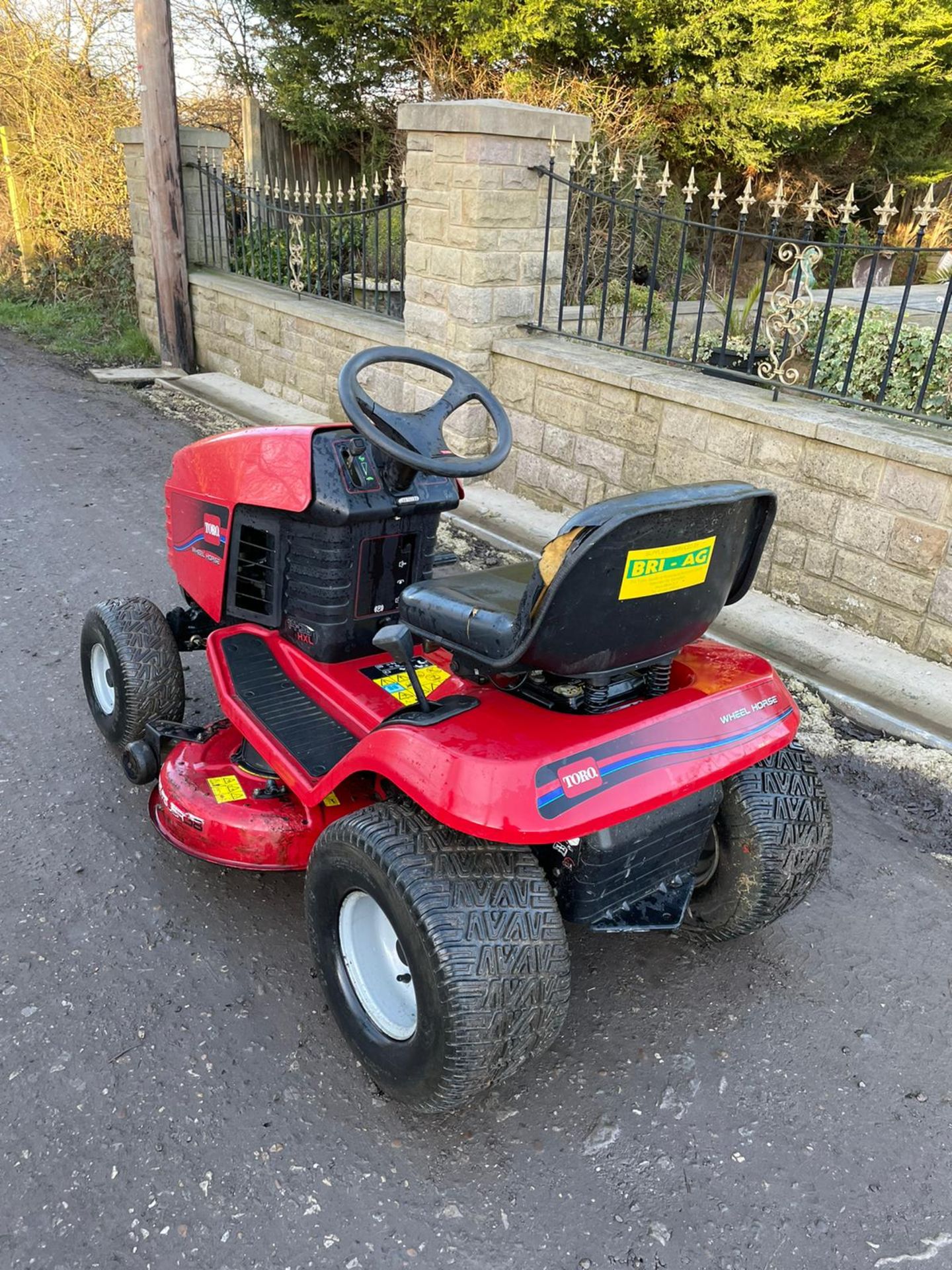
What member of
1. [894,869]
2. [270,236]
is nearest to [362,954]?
[894,869]

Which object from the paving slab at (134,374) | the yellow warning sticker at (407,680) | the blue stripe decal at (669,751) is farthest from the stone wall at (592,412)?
the yellow warning sticker at (407,680)

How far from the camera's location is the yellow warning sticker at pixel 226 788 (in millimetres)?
2686

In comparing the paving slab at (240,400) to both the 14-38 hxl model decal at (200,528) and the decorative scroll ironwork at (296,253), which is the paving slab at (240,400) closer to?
the decorative scroll ironwork at (296,253)

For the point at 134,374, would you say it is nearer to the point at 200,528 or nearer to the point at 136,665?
the point at 200,528

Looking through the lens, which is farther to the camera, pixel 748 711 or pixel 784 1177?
pixel 748 711

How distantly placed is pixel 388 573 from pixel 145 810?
3.67ft

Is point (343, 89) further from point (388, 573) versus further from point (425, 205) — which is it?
point (388, 573)

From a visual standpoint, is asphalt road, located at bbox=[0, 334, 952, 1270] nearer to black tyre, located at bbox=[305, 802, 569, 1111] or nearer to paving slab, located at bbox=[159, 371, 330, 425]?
black tyre, located at bbox=[305, 802, 569, 1111]

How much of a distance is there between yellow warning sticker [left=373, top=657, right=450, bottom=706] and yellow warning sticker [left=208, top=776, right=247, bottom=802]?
1.60 feet

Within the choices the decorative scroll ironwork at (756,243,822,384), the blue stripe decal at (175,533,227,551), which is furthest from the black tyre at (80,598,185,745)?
the decorative scroll ironwork at (756,243,822,384)

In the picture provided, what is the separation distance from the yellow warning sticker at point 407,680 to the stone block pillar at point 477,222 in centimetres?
336

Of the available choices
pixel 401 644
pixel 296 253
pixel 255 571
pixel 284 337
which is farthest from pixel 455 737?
pixel 296 253

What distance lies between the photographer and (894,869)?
120 inches

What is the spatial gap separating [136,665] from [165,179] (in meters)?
6.98
